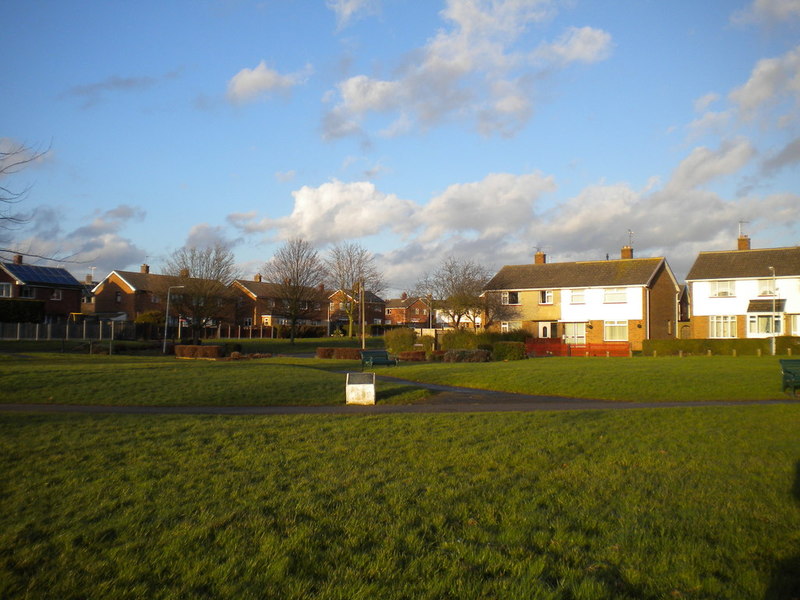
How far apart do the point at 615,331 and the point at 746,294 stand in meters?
10.2

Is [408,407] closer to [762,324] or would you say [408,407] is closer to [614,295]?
[614,295]

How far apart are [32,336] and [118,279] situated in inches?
1409

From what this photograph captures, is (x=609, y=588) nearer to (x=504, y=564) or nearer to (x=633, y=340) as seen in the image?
(x=504, y=564)

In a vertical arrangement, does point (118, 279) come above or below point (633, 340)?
above

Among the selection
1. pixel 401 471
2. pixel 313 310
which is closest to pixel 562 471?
pixel 401 471

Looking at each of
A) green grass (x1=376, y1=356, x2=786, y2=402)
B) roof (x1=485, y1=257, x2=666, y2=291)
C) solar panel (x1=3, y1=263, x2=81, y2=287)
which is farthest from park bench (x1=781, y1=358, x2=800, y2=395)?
solar panel (x1=3, y1=263, x2=81, y2=287)

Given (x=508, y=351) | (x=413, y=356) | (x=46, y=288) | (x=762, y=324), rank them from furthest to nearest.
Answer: (x=46, y=288), (x=762, y=324), (x=413, y=356), (x=508, y=351)

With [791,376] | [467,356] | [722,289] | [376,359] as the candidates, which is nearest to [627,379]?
[791,376]

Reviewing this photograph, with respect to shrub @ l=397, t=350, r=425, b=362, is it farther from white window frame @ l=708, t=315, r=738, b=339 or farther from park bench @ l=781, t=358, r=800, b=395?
white window frame @ l=708, t=315, r=738, b=339

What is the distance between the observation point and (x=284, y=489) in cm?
767

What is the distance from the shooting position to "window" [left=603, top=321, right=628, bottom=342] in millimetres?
53156

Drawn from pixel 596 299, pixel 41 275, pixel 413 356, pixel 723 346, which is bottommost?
pixel 413 356

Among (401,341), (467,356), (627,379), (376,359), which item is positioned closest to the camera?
(627,379)

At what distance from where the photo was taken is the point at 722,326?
51.0 metres
